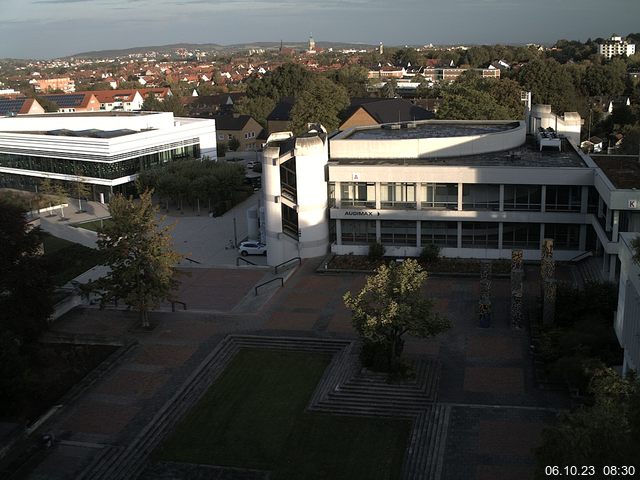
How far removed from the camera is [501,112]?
6450cm

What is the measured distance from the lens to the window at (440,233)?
37.9 meters

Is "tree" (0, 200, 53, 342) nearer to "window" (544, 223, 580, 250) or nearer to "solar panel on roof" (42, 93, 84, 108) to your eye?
"window" (544, 223, 580, 250)

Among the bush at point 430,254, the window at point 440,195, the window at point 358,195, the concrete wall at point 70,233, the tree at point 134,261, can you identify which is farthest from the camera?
the concrete wall at point 70,233

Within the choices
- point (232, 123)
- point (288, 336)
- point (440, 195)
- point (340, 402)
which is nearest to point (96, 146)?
point (232, 123)

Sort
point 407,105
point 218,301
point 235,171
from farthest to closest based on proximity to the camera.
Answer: point 407,105
point 235,171
point 218,301

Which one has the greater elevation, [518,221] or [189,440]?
[518,221]

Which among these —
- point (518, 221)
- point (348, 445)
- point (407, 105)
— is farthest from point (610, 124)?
point (348, 445)

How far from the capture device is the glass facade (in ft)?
195

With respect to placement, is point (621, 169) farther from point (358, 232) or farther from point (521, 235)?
point (358, 232)

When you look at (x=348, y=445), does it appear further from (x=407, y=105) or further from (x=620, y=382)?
(x=407, y=105)

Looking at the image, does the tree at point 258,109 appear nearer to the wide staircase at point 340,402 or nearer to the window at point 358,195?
the window at point 358,195

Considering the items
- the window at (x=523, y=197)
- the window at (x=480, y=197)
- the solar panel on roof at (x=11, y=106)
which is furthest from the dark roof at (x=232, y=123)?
the window at (x=523, y=197)

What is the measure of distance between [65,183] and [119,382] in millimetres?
41383

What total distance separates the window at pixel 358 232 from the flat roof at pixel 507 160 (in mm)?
3365
